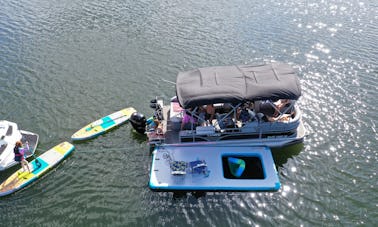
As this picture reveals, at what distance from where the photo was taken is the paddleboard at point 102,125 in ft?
67.3

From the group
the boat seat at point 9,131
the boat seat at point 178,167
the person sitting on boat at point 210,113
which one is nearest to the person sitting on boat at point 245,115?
the person sitting on boat at point 210,113

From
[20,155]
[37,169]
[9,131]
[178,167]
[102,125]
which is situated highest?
[9,131]

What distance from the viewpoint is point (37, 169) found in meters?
18.2

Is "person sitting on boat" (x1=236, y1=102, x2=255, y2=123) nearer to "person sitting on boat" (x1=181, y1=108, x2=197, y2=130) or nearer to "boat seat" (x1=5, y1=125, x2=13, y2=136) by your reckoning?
"person sitting on boat" (x1=181, y1=108, x2=197, y2=130)

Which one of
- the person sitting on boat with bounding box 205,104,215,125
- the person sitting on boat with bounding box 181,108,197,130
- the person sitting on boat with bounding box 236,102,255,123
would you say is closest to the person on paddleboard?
the person sitting on boat with bounding box 181,108,197,130

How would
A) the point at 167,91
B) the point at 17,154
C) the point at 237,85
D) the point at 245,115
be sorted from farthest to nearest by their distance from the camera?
1. the point at 167,91
2. the point at 245,115
3. the point at 237,85
4. the point at 17,154

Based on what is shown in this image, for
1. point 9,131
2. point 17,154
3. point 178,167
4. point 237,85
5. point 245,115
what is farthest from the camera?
point 9,131

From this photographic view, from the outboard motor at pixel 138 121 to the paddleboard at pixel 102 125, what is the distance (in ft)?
6.55

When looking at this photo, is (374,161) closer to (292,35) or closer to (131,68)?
(292,35)

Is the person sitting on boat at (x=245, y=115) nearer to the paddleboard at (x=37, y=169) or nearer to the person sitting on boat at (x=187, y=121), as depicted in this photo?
the person sitting on boat at (x=187, y=121)

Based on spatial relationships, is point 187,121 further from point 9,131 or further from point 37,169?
point 9,131

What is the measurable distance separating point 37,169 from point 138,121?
21.7 feet

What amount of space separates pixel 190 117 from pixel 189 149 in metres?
1.94

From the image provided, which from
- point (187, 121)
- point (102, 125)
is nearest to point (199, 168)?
point (187, 121)
